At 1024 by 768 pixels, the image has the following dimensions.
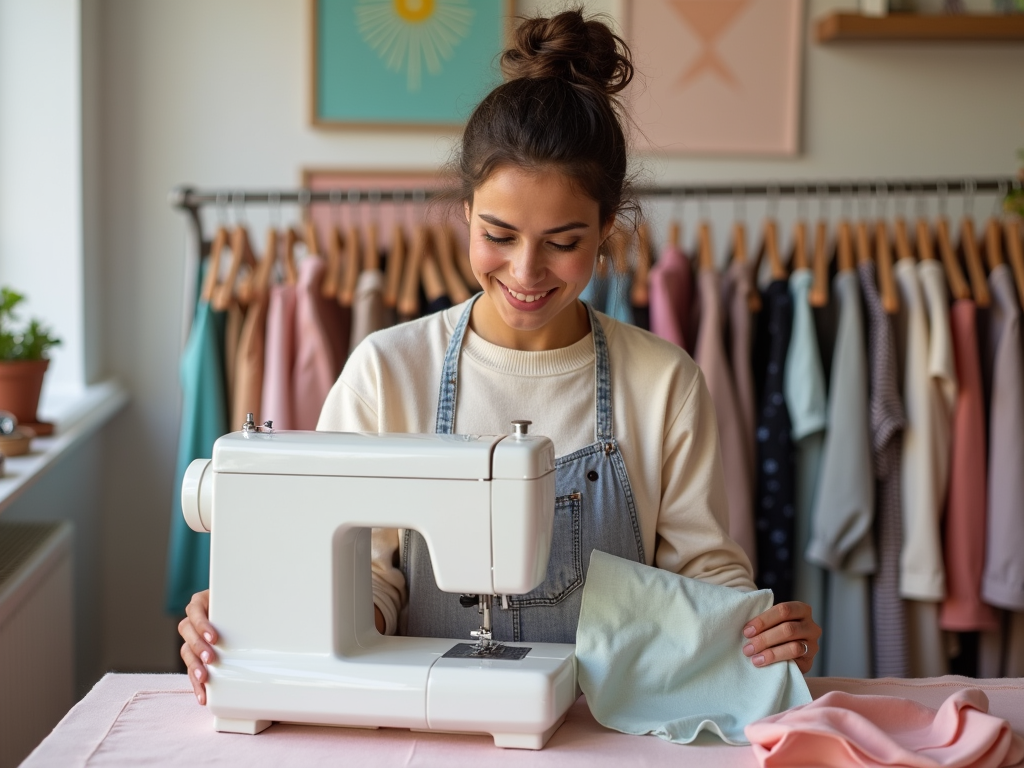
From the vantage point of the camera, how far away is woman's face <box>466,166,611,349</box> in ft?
4.53

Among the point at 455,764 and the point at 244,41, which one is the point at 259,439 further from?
the point at 244,41

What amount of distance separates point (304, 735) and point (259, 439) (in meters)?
0.32

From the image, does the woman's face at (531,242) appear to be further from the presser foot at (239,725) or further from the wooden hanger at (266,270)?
the wooden hanger at (266,270)

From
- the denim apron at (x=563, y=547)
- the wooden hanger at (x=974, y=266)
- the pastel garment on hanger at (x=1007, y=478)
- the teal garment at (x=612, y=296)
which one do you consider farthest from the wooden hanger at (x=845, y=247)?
the denim apron at (x=563, y=547)

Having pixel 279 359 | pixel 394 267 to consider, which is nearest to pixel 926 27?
pixel 394 267

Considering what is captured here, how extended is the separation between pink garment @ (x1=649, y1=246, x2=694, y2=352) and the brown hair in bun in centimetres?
92

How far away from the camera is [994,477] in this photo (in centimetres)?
237

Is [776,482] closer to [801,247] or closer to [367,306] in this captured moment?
[801,247]

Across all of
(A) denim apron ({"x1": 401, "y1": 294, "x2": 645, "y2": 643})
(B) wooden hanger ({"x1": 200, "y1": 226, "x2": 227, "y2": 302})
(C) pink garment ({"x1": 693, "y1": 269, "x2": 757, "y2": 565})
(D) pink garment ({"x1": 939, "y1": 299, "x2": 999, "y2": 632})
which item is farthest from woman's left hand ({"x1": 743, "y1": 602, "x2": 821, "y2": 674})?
(B) wooden hanger ({"x1": 200, "y1": 226, "x2": 227, "y2": 302})

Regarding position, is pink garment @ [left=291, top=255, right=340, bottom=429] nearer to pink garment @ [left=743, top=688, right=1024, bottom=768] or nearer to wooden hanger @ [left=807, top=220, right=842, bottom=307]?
wooden hanger @ [left=807, top=220, right=842, bottom=307]

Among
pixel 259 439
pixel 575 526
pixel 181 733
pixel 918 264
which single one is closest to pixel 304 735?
pixel 181 733

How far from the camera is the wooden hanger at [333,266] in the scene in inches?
99.4

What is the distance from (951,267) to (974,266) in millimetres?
48

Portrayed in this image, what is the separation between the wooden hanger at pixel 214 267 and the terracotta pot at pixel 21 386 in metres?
0.38
